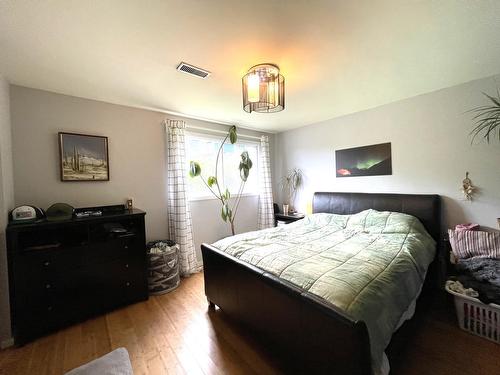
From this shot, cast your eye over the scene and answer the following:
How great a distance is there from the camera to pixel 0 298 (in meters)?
1.76

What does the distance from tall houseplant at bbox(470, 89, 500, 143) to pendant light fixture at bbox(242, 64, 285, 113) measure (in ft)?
7.32

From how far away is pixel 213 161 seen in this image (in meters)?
3.67

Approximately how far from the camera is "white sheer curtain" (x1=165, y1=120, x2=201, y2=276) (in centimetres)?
302

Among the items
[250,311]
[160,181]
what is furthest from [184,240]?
[250,311]

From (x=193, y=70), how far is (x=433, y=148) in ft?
9.88

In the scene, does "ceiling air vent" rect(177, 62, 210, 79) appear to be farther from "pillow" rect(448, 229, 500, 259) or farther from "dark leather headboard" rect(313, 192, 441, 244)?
"pillow" rect(448, 229, 500, 259)

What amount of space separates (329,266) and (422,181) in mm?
2144

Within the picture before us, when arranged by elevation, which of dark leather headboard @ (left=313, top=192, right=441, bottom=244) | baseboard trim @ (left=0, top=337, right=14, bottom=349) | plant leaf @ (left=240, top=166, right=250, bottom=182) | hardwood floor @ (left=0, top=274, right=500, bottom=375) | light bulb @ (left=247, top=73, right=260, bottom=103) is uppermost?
light bulb @ (left=247, top=73, right=260, bottom=103)

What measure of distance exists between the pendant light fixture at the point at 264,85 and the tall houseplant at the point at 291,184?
2.43 meters

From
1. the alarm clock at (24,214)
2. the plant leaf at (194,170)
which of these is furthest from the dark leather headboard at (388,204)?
the alarm clock at (24,214)

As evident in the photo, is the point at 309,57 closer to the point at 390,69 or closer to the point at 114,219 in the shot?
the point at 390,69

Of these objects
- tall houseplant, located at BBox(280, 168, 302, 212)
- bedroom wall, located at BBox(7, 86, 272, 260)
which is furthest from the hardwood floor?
tall houseplant, located at BBox(280, 168, 302, 212)

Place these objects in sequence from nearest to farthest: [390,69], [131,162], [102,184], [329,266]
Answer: [329,266] < [390,69] < [102,184] < [131,162]

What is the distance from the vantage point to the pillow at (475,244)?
206 centimetres
